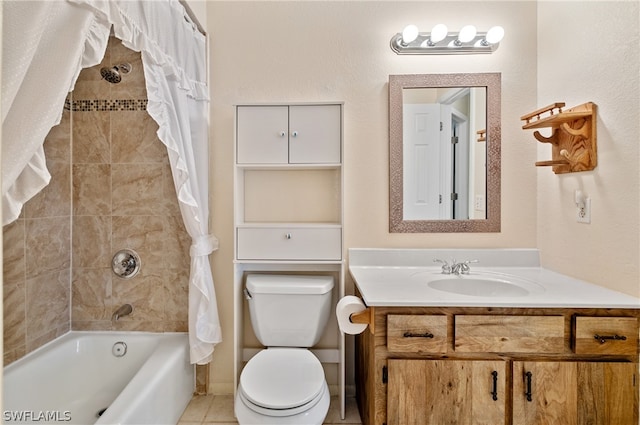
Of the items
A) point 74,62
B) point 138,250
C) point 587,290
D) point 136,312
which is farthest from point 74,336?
point 587,290

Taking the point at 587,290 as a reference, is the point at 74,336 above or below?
below

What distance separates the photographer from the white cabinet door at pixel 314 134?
1.85m

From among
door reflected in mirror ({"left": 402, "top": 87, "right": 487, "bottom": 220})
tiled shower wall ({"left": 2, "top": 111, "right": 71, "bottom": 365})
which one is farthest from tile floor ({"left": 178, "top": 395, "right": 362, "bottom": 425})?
door reflected in mirror ({"left": 402, "top": 87, "right": 487, "bottom": 220})

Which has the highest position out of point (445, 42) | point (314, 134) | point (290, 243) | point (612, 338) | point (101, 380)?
point (445, 42)

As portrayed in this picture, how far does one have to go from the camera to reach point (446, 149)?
1.98 metres

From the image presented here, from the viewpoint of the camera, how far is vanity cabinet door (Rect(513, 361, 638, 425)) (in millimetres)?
1332

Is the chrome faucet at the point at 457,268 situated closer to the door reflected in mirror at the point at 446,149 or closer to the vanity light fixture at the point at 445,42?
the door reflected in mirror at the point at 446,149

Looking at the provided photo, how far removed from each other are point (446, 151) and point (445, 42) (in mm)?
620

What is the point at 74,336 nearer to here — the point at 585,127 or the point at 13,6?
the point at 13,6

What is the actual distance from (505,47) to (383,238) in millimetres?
1329

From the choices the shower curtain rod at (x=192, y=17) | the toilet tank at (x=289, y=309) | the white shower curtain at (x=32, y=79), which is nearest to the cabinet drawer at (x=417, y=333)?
the toilet tank at (x=289, y=309)

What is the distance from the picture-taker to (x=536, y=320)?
136 cm

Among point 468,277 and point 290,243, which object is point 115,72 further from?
point 468,277

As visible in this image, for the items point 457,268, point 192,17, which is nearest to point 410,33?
point 192,17
